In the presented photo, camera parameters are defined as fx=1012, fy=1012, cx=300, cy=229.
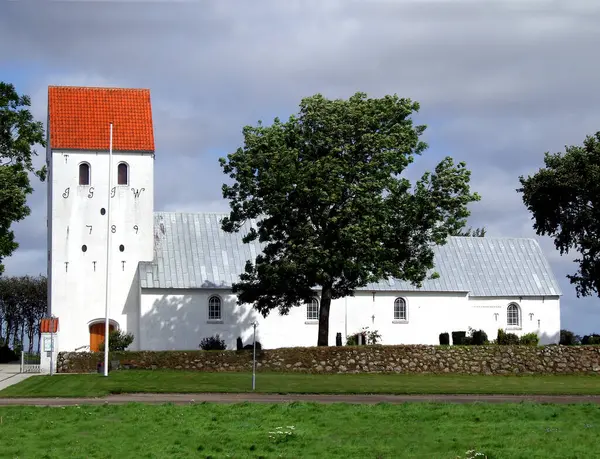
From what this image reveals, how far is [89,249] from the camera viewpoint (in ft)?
172

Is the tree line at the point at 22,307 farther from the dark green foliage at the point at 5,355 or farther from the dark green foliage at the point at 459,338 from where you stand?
the dark green foliage at the point at 459,338

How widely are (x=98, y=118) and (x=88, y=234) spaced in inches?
240

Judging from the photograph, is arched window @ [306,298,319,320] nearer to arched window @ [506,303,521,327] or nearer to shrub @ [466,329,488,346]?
shrub @ [466,329,488,346]

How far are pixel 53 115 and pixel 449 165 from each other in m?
20.9

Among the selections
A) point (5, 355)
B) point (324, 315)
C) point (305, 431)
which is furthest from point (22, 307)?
point (305, 431)

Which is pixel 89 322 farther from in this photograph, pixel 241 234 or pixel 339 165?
pixel 339 165

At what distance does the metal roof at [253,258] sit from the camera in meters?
54.9

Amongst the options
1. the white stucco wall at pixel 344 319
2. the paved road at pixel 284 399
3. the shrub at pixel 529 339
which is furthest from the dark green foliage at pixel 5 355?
the paved road at pixel 284 399

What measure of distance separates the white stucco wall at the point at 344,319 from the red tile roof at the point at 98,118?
812 cm

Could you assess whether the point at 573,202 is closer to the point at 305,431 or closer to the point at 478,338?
the point at 478,338

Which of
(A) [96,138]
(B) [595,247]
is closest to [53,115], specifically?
(A) [96,138]

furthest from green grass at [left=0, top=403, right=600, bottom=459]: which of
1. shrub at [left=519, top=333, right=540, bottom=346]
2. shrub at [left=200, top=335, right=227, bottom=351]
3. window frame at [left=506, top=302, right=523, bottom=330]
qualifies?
window frame at [left=506, top=302, right=523, bottom=330]

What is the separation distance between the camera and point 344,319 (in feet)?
188

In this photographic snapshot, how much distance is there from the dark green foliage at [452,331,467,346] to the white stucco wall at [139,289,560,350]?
344 centimetres
